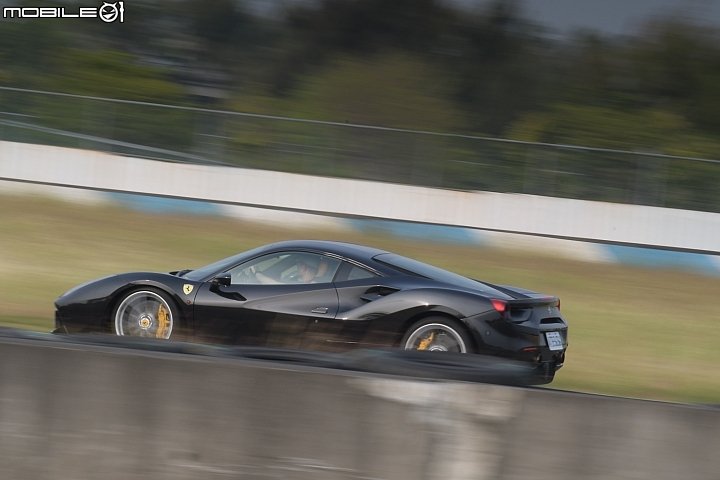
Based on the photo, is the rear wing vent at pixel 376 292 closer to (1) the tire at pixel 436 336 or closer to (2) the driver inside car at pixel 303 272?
(1) the tire at pixel 436 336

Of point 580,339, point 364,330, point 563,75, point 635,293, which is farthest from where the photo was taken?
point 563,75

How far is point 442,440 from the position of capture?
10.8ft

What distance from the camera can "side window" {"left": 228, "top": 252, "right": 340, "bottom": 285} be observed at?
6.76 meters

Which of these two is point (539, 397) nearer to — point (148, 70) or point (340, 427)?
point (340, 427)

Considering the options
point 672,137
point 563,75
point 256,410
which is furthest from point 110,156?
point 563,75

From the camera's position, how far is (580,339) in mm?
9438

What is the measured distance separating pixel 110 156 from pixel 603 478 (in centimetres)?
1395

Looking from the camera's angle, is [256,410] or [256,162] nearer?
[256,410]

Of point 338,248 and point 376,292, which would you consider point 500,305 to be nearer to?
point 376,292

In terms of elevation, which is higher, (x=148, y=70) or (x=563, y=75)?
(x=563, y=75)

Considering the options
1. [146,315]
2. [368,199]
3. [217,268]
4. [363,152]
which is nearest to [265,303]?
[217,268]

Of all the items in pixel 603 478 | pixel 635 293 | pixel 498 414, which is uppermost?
pixel 635 293

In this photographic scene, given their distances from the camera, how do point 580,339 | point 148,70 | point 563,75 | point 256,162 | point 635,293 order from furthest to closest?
point 563,75
point 148,70
point 256,162
point 635,293
point 580,339

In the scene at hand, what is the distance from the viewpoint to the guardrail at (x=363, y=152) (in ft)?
48.6
